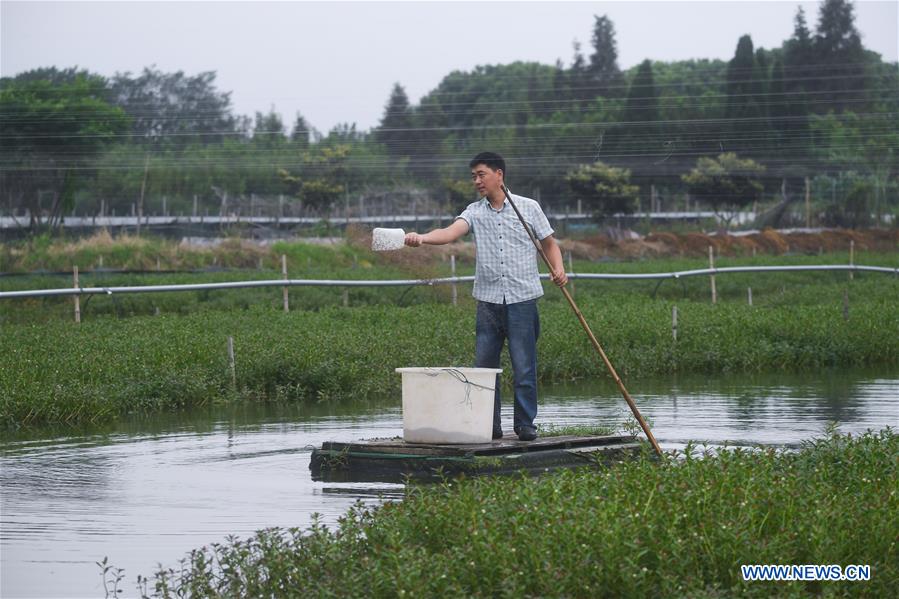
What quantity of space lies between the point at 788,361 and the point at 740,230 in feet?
138

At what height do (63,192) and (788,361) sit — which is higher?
(63,192)

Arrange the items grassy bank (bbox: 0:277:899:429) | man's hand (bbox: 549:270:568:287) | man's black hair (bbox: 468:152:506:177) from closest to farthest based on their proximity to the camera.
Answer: man's hand (bbox: 549:270:568:287), man's black hair (bbox: 468:152:506:177), grassy bank (bbox: 0:277:899:429)

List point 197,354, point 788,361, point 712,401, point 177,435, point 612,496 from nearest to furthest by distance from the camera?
1. point 612,496
2. point 177,435
3. point 712,401
4. point 197,354
5. point 788,361

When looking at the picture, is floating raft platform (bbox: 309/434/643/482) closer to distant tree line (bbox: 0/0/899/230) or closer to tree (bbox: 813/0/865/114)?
distant tree line (bbox: 0/0/899/230)

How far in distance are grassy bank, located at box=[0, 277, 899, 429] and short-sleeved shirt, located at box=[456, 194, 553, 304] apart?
4.78 m

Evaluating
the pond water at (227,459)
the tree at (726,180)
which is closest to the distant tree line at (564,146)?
the tree at (726,180)

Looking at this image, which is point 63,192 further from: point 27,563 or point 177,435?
point 27,563

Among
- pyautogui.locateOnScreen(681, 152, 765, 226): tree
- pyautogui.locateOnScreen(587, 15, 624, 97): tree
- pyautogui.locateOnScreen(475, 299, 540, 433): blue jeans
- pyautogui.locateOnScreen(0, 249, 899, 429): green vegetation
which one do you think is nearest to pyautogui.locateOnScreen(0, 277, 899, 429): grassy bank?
pyautogui.locateOnScreen(0, 249, 899, 429): green vegetation

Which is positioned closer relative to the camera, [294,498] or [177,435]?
[294,498]

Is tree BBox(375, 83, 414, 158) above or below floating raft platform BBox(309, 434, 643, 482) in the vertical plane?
above

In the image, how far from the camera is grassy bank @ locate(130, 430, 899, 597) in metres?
4.64

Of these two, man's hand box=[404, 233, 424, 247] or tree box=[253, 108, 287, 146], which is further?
tree box=[253, 108, 287, 146]

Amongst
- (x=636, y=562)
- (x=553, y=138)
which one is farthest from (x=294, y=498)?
(x=553, y=138)

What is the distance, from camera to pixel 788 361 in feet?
51.8
